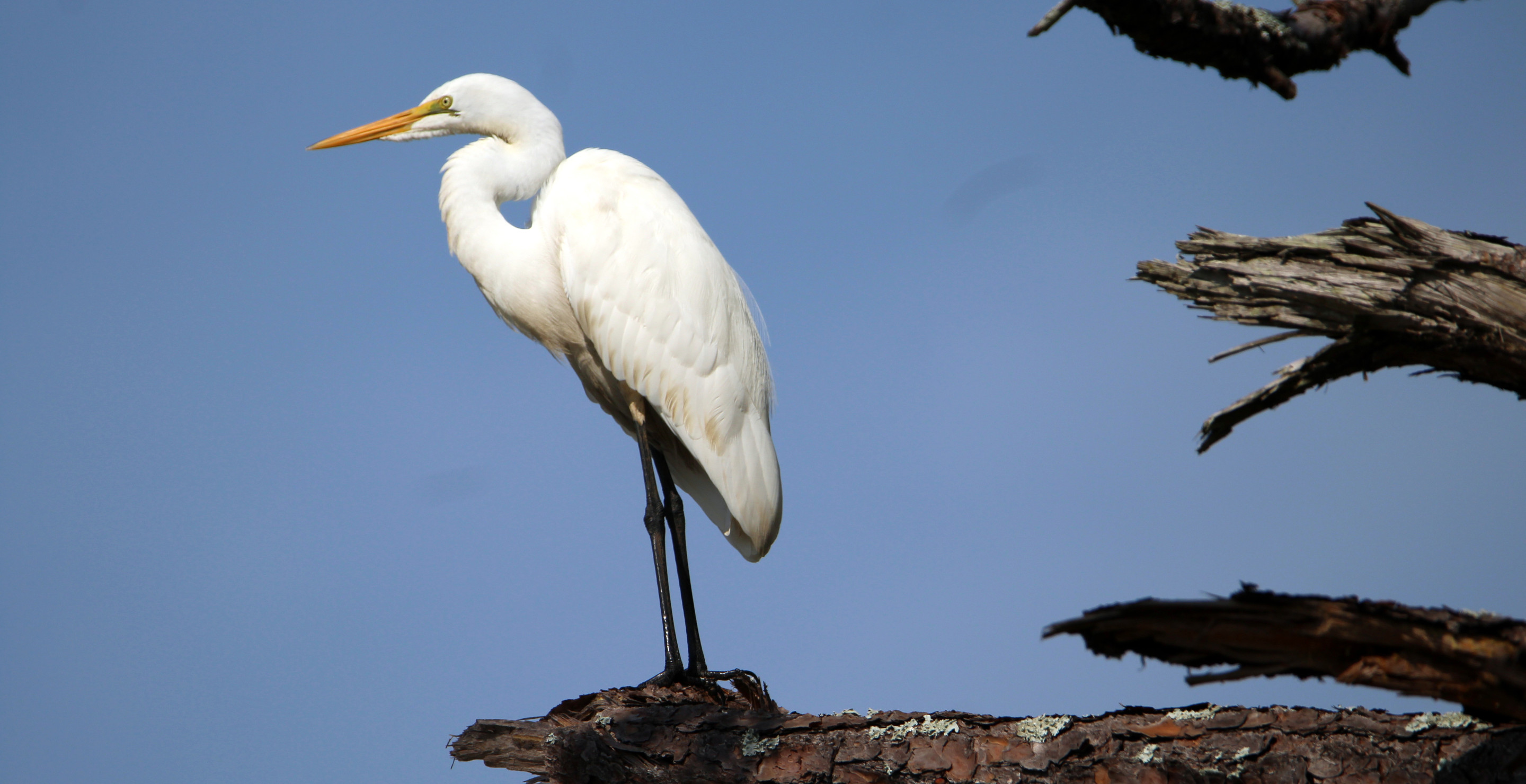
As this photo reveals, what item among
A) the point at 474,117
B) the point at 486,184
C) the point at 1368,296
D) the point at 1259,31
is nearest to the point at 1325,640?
the point at 1368,296

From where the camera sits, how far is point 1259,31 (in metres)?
1.39

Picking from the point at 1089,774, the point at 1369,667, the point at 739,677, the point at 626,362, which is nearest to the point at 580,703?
the point at 739,677

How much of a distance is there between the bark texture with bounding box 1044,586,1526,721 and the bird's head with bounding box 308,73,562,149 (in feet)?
11.4

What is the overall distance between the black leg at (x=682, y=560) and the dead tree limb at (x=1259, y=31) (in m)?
3.06

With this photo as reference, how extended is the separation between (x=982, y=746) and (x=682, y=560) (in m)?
1.73

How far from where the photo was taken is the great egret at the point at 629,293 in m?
4.14

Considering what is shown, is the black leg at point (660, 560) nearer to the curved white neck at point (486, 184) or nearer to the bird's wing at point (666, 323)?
the bird's wing at point (666, 323)

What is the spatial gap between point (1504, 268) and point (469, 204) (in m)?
3.51

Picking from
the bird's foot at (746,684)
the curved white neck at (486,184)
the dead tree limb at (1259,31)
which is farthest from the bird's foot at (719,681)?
the dead tree limb at (1259,31)

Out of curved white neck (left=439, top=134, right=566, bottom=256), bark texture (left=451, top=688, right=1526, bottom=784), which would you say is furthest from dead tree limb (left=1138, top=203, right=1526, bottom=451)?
curved white neck (left=439, top=134, right=566, bottom=256)

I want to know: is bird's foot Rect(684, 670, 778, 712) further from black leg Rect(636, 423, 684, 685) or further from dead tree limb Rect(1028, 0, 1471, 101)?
dead tree limb Rect(1028, 0, 1471, 101)

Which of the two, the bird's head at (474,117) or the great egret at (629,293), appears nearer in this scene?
the great egret at (629,293)

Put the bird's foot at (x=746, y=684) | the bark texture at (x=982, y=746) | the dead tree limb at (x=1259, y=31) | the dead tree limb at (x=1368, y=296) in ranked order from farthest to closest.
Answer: the bird's foot at (x=746, y=684), the bark texture at (x=982, y=746), the dead tree limb at (x=1368, y=296), the dead tree limb at (x=1259, y=31)

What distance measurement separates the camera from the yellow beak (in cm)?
455
